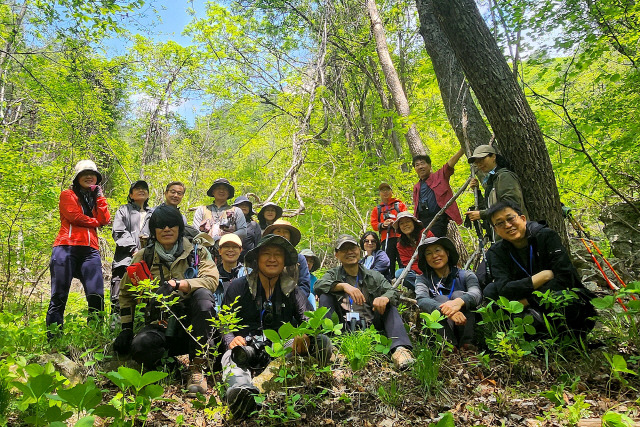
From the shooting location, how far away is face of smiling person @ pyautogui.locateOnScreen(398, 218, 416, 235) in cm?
537

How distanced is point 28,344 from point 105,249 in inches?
283

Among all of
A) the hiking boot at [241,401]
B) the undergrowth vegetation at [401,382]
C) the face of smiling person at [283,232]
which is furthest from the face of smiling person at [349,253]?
the hiking boot at [241,401]

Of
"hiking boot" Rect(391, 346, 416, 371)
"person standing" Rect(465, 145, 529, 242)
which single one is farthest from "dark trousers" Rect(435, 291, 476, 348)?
"person standing" Rect(465, 145, 529, 242)

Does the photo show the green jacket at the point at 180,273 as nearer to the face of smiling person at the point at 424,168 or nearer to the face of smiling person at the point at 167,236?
the face of smiling person at the point at 167,236

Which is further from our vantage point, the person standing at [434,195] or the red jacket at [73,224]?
the person standing at [434,195]

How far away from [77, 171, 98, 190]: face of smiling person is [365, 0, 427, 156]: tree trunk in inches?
230

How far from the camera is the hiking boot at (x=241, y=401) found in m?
2.42

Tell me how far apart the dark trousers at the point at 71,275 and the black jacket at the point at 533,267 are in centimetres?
449

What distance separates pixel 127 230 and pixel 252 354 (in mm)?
2861

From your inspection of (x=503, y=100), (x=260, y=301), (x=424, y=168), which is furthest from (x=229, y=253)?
(x=503, y=100)

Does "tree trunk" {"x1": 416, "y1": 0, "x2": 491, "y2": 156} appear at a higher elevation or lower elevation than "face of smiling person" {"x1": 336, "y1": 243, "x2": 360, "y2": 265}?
higher

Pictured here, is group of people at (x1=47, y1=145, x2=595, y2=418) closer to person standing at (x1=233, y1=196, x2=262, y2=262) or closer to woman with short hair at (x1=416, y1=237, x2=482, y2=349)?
woman with short hair at (x1=416, y1=237, x2=482, y2=349)

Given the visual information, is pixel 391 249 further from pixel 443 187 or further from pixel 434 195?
pixel 443 187

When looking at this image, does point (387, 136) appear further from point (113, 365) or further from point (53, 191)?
point (113, 365)
